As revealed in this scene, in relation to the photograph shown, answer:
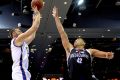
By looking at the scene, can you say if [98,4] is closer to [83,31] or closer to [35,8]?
[83,31]

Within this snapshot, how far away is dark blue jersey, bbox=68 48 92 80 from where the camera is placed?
16.4 feet

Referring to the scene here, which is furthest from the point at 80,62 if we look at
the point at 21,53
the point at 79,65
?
the point at 21,53

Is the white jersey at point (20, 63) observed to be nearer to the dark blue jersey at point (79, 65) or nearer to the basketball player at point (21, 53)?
the basketball player at point (21, 53)

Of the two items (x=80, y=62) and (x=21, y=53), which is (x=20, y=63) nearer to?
(x=21, y=53)

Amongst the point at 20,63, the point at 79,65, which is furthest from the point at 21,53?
the point at 79,65

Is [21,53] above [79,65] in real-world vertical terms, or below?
above

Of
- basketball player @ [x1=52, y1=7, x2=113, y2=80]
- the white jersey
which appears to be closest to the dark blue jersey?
basketball player @ [x1=52, y1=7, x2=113, y2=80]

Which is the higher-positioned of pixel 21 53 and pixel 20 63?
pixel 21 53

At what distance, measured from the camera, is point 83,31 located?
11.7 metres

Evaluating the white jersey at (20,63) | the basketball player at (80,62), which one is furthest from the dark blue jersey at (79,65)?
the white jersey at (20,63)

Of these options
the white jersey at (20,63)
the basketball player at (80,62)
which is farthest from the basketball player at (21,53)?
the basketball player at (80,62)

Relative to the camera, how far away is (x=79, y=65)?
5.03 metres

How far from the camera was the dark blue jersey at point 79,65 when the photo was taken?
16.4 ft

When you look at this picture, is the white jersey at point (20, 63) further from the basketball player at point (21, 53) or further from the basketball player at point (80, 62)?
the basketball player at point (80, 62)
